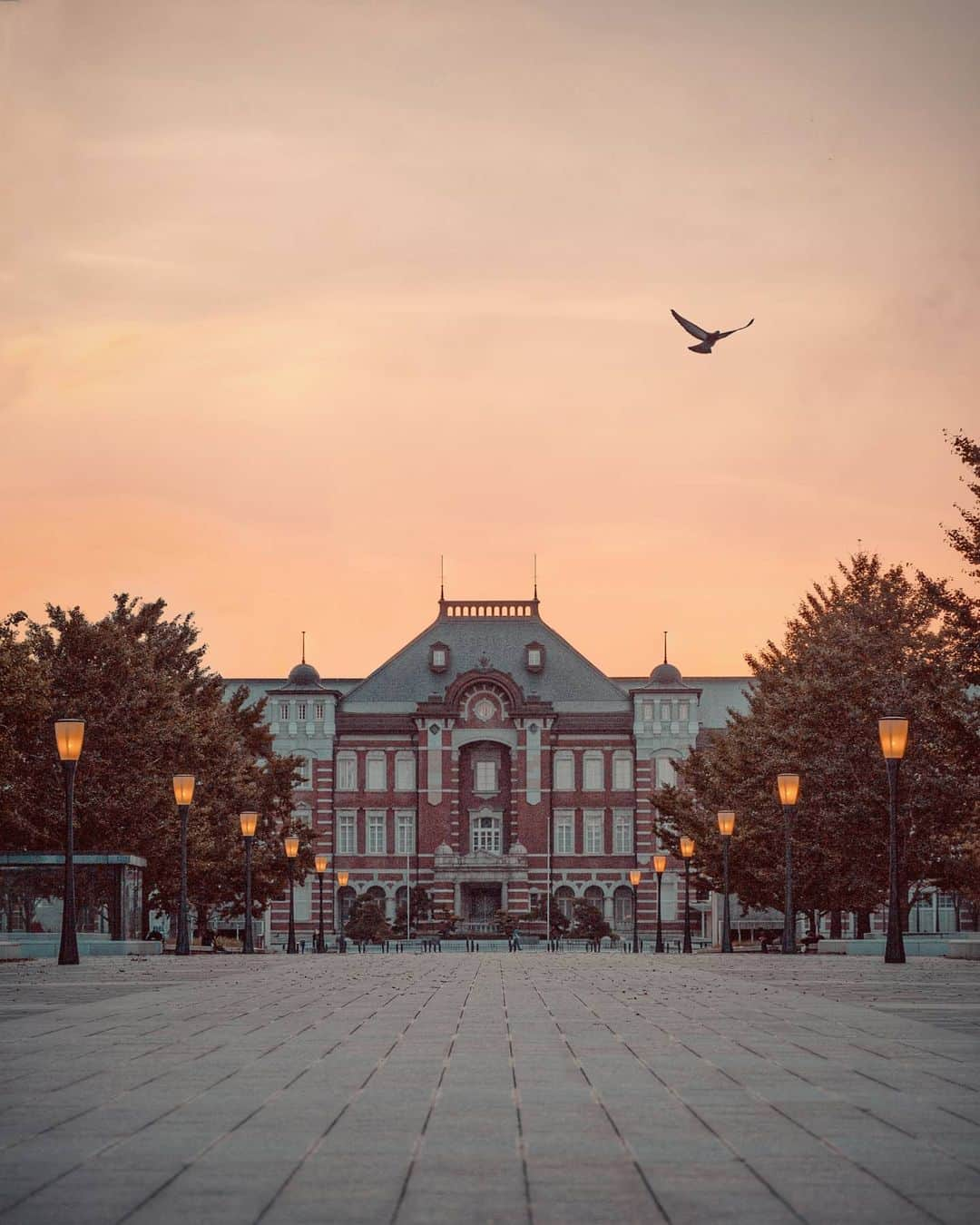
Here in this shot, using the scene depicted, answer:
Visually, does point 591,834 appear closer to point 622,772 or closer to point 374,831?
point 622,772

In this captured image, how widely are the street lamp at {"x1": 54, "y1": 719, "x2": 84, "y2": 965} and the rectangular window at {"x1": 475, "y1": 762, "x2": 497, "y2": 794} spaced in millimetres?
75910

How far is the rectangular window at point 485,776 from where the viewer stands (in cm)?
10831

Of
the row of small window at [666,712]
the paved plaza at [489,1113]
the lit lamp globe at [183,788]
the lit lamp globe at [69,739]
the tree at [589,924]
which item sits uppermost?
the row of small window at [666,712]

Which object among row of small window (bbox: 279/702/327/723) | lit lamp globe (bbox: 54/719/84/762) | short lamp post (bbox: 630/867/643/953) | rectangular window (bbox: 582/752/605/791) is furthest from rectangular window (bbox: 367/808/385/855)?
lit lamp globe (bbox: 54/719/84/762)

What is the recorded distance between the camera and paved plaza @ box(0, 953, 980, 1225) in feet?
21.4

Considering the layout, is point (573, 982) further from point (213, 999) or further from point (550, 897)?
point (550, 897)

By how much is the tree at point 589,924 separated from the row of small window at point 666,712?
14.0 metres

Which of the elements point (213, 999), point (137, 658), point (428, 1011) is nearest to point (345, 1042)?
point (428, 1011)

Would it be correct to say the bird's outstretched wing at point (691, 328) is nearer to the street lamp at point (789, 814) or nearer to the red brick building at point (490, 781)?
the street lamp at point (789, 814)

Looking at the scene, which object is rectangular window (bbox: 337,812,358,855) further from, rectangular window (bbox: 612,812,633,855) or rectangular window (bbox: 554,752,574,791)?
rectangular window (bbox: 612,812,633,855)

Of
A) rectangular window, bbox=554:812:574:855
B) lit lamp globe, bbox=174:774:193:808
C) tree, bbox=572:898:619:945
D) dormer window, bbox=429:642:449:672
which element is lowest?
tree, bbox=572:898:619:945

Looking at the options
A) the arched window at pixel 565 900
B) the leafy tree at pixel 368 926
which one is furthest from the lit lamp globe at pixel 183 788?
the arched window at pixel 565 900

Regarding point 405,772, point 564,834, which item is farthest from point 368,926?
point 564,834

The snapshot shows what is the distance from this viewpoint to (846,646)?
48.6 meters
